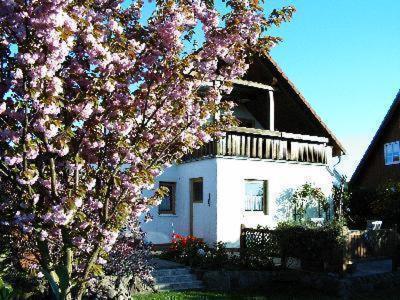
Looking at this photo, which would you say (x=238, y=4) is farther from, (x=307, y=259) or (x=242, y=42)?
(x=307, y=259)

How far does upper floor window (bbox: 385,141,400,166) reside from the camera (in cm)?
2667

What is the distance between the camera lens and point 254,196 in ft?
57.1

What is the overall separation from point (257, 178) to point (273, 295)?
6.06 metres

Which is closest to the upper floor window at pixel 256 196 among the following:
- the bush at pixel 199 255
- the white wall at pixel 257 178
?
the white wall at pixel 257 178

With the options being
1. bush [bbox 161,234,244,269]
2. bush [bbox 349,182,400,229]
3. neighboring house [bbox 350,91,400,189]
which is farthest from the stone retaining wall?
neighboring house [bbox 350,91,400,189]

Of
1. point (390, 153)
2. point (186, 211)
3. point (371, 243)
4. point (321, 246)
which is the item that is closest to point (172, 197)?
point (186, 211)

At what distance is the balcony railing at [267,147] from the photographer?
16469mm

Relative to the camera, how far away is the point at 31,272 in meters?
8.01

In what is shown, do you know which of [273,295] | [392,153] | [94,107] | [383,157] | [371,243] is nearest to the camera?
[94,107]

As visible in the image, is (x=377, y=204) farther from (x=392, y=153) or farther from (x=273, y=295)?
(x=273, y=295)

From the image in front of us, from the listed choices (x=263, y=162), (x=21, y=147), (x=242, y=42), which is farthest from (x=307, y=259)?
(x=21, y=147)

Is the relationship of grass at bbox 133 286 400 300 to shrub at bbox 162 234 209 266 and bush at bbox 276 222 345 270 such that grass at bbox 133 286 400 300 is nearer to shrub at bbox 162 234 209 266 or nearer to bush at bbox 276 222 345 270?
bush at bbox 276 222 345 270

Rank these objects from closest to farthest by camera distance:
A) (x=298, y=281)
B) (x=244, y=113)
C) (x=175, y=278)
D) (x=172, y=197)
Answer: (x=175, y=278)
(x=298, y=281)
(x=172, y=197)
(x=244, y=113)

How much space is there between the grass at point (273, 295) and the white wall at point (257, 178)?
381 centimetres
